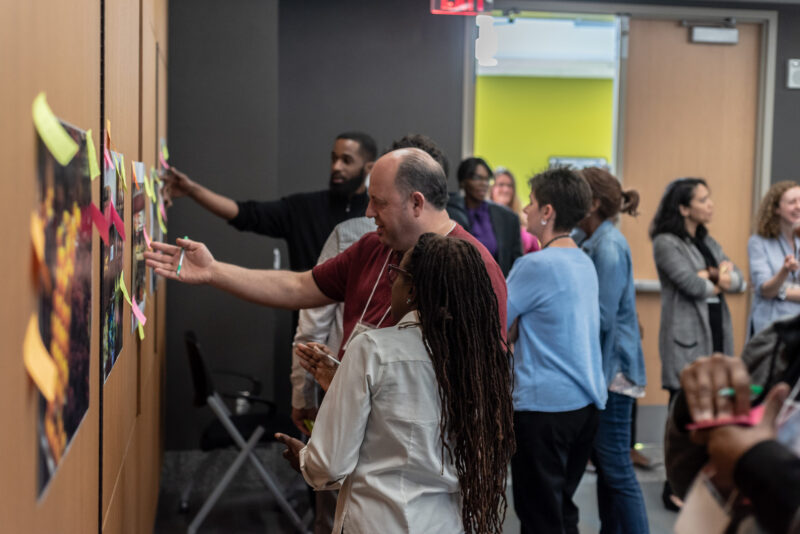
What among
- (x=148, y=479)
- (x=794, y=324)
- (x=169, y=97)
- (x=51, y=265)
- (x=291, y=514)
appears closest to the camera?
(x=51, y=265)

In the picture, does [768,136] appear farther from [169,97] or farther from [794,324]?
[794,324]

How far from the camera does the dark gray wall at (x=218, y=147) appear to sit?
4.27 m

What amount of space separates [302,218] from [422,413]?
2.04 metres

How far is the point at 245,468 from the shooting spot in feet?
14.8

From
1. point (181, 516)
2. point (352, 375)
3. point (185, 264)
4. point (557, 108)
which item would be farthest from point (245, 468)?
point (557, 108)

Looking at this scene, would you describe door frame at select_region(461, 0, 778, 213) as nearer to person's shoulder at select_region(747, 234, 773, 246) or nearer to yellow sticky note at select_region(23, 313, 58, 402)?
person's shoulder at select_region(747, 234, 773, 246)

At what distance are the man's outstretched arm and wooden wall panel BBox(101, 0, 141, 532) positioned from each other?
5.6 inches

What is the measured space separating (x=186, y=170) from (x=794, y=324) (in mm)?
3581

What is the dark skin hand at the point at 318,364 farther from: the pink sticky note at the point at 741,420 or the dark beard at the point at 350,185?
the dark beard at the point at 350,185

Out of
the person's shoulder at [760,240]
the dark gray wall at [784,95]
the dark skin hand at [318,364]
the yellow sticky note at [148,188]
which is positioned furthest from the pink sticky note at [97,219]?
the dark gray wall at [784,95]

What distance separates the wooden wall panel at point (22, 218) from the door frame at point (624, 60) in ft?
14.5

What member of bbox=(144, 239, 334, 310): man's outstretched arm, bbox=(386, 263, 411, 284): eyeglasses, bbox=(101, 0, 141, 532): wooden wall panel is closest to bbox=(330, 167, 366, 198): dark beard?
bbox=(144, 239, 334, 310): man's outstretched arm

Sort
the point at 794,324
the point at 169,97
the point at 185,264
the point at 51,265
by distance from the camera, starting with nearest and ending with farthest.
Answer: the point at 51,265 < the point at 794,324 < the point at 185,264 < the point at 169,97

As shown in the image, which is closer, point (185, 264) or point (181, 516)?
point (185, 264)
